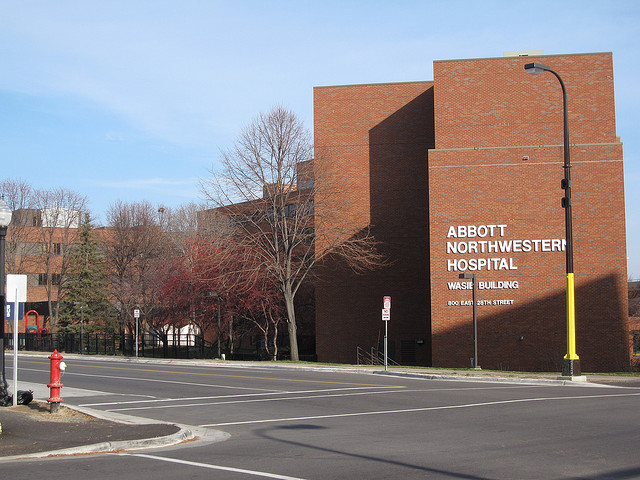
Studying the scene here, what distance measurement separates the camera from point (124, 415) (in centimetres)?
1430

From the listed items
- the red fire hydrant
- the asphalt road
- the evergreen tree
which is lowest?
the asphalt road

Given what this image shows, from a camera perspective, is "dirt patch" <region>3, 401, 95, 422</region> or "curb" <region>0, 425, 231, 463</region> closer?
"curb" <region>0, 425, 231, 463</region>

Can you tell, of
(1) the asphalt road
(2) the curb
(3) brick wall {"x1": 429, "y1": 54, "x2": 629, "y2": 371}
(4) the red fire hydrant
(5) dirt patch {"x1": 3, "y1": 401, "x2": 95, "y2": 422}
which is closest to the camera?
(1) the asphalt road

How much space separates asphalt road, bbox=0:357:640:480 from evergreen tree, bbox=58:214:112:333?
3960 centimetres

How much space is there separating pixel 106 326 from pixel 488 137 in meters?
37.8

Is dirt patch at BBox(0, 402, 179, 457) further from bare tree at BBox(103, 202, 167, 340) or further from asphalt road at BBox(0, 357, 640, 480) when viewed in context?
bare tree at BBox(103, 202, 167, 340)

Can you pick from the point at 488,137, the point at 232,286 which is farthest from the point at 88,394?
the point at 488,137

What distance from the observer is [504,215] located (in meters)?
34.4

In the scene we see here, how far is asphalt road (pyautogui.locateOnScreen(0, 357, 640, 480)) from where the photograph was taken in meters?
8.48

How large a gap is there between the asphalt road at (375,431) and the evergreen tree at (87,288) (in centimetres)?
3960

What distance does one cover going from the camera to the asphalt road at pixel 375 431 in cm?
848

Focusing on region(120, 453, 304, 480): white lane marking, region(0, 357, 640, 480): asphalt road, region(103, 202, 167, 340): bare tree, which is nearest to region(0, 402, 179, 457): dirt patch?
region(0, 357, 640, 480): asphalt road

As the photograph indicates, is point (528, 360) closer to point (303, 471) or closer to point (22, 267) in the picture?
point (303, 471)

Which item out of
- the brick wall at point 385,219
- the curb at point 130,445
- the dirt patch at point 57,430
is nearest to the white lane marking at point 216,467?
the curb at point 130,445
